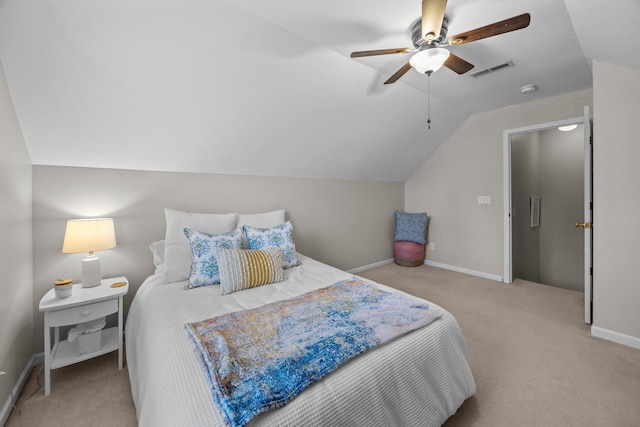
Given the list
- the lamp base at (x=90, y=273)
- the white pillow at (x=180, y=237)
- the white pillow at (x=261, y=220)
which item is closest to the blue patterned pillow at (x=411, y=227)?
the white pillow at (x=261, y=220)

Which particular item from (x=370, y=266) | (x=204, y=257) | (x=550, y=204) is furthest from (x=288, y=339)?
(x=550, y=204)

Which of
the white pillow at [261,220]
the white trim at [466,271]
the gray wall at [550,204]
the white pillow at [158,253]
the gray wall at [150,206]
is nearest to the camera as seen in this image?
the gray wall at [150,206]

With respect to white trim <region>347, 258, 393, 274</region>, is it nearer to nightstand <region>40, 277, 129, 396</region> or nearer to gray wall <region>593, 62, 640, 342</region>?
gray wall <region>593, 62, 640, 342</region>

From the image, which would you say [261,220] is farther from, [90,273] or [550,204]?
[550,204]

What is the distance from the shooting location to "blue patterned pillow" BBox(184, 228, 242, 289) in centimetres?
191

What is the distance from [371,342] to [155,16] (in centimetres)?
211

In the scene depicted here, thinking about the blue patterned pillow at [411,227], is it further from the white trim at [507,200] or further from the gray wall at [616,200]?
the gray wall at [616,200]

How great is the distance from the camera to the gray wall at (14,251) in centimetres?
147

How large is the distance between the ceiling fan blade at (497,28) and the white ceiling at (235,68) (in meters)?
0.32

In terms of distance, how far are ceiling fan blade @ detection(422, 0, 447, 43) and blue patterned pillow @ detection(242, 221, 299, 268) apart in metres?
1.80

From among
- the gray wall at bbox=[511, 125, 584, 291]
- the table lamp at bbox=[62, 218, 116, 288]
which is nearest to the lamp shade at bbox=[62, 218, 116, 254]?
the table lamp at bbox=[62, 218, 116, 288]

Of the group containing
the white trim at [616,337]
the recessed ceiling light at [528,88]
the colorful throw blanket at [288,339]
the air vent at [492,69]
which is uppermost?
the air vent at [492,69]

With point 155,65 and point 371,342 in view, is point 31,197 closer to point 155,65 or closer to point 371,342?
point 155,65

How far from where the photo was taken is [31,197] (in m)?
1.88
